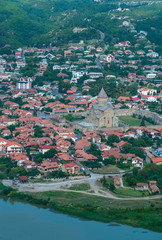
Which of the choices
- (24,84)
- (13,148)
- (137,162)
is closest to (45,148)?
(13,148)

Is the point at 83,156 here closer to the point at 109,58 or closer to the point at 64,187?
the point at 64,187

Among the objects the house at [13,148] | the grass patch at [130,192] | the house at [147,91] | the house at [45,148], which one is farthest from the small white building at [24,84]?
the grass patch at [130,192]

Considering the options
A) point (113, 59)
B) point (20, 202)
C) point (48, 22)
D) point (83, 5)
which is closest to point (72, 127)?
point (20, 202)

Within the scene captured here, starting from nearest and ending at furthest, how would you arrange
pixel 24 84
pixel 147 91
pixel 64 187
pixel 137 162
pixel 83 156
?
pixel 64 187, pixel 137 162, pixel 83 156, pixel 147 91, pixel 24 84

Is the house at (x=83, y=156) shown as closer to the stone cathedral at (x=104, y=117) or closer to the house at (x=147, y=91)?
the stone cathedral at (x=104, y=117)

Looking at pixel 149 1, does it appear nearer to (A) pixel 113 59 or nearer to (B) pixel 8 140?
(A) pixel 113 59

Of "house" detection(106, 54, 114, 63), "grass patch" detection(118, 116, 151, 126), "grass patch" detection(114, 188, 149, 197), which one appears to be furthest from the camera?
"house" detection(106, 54, 114, 63)

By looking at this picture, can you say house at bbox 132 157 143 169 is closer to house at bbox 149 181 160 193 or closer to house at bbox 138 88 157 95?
house at bbox 149 181 160 193

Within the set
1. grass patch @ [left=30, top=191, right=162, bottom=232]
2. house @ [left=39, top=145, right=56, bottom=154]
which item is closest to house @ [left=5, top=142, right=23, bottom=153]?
house @ [left=39, top=145, right=56, bottom=154]

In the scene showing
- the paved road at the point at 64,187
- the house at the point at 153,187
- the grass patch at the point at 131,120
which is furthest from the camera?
the grass patch at the point at 131,120
